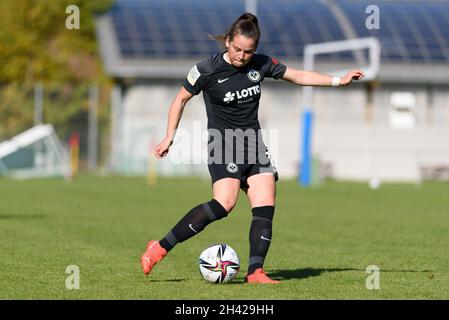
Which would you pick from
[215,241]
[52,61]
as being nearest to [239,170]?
[215,241]

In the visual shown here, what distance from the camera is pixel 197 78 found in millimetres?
8344

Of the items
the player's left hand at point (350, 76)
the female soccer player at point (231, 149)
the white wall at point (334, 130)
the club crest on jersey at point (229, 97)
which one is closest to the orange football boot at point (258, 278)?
the female soccer player at point (231, 149)

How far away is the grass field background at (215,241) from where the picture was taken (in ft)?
25.9

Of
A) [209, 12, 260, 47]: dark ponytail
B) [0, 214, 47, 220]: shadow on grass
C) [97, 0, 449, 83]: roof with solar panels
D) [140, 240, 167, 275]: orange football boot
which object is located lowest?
[140, 240, 167, 275]: orange football boot

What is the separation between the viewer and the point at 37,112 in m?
35.7

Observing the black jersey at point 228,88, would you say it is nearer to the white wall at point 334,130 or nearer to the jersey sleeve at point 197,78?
the jersey sleeve at point 197,78

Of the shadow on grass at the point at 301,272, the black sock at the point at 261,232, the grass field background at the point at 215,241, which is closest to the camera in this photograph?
the grass field background at the point at 215,241

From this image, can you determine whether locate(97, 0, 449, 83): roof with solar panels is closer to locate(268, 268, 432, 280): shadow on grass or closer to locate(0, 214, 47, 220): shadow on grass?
locate(0, 214, 47, 220): shadow on grass

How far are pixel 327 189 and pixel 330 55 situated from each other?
12.2m

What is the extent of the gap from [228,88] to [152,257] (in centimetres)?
145

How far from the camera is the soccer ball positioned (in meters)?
8.30

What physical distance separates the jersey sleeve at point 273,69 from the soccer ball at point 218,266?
58.3 inches

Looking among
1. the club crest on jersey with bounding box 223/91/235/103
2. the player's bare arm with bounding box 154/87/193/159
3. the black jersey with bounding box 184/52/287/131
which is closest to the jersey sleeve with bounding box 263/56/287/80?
the black jersey with bounding box 184/52/287/131

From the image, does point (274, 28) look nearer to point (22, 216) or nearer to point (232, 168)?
point (22, 216)
